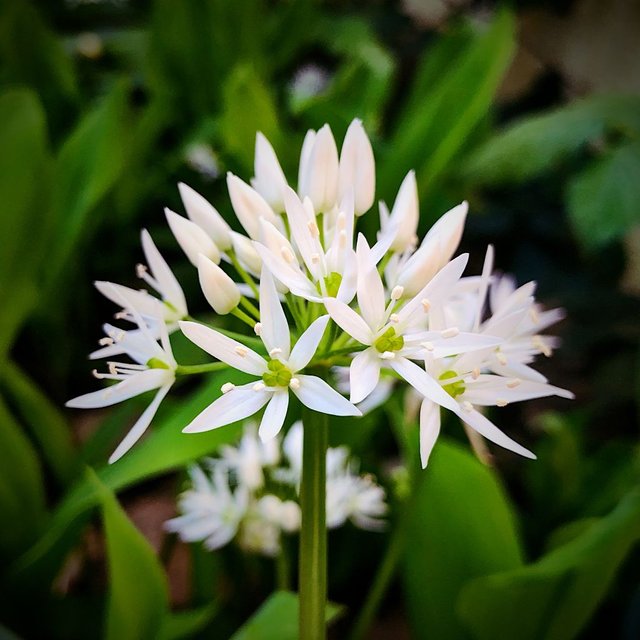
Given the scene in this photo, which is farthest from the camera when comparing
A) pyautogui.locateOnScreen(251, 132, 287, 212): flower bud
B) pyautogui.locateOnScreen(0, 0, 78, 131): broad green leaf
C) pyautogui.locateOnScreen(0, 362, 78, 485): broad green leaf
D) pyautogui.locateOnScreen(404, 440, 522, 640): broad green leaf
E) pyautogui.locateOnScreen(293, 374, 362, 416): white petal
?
pyautogui.locateOnScreen(0, 0, 78, 131): broad green leaf

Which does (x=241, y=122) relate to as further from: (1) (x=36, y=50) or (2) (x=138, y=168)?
(1) (x=36, y=50)

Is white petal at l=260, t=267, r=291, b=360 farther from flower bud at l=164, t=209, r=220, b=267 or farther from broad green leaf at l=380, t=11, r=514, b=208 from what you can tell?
broad green leaf at l=380, t=11, r=514, b=208

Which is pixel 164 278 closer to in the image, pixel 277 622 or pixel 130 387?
pixel 130 387

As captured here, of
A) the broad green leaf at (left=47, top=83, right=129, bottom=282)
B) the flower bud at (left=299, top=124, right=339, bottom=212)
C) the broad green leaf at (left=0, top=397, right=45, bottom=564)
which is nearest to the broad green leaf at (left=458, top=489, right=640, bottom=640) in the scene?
the flower bud at (left=299, top=124, right=339, bottom=212)

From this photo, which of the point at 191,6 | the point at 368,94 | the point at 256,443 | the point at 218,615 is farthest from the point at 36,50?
the point at 218,615

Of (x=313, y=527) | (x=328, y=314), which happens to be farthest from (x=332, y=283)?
(x=313, y=527)

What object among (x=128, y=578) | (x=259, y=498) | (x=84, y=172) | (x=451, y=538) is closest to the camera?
(x=128, y=578)
